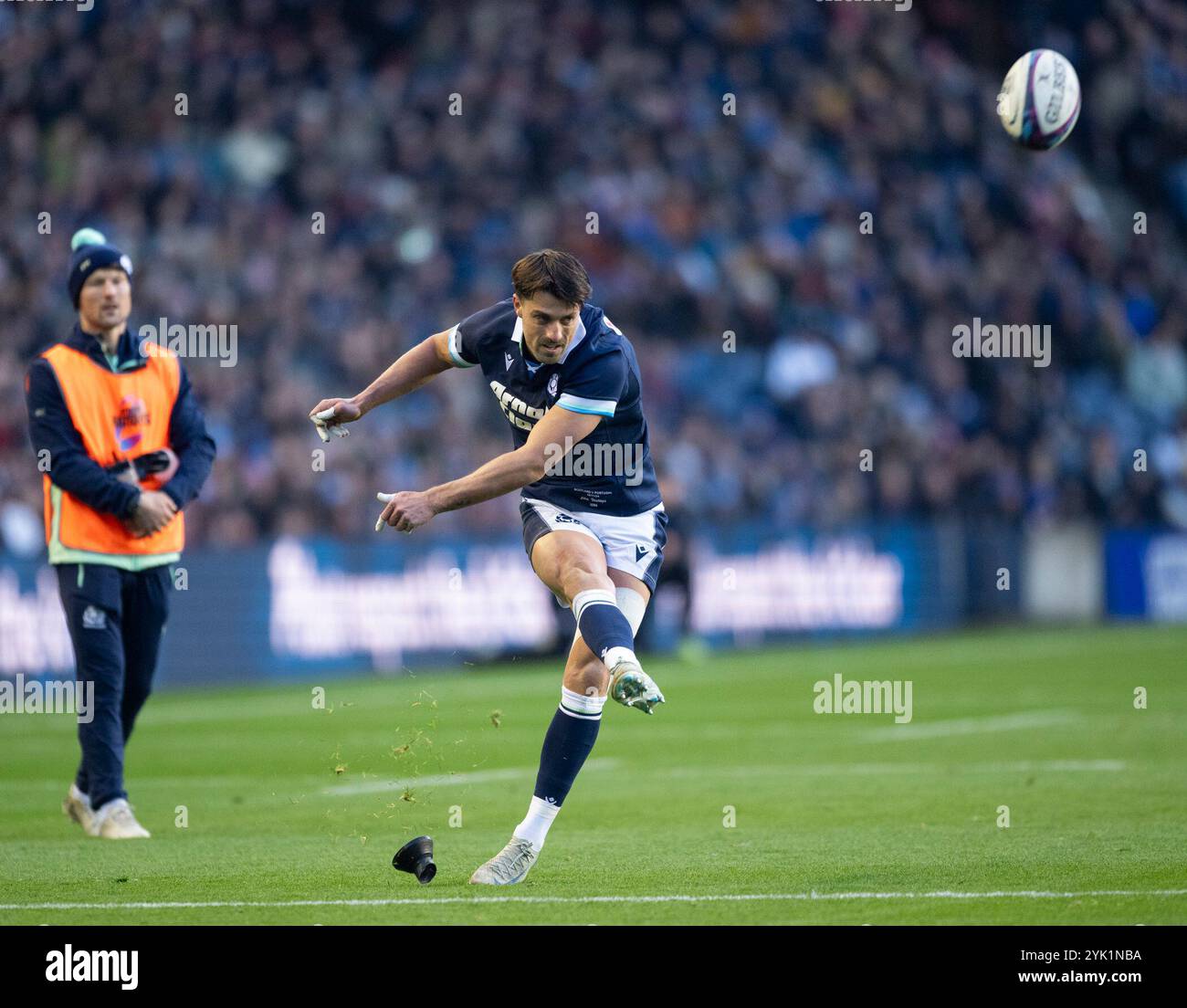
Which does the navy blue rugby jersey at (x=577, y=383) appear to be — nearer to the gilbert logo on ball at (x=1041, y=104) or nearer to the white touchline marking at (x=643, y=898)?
the white touchline marking at (x=643, y=898)

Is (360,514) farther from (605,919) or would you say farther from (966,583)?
(605,919)

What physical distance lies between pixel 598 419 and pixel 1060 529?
2078 cm

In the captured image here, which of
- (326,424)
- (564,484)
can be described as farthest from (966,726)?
(326,424)

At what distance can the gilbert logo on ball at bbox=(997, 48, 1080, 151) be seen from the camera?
11.8 metres

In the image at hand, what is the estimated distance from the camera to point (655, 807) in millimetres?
10172

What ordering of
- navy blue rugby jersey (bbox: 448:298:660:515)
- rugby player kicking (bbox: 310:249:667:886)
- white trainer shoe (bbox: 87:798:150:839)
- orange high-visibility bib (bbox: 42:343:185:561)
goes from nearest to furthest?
rugby player kicking (bbox: 310:249:667:886), navy blue rugby jersey (bbox: 448:298:660:515), white trainer shoe (bbox: 87:798:150:839), orange high-visibility bib (bbox: 42:343:185:561)

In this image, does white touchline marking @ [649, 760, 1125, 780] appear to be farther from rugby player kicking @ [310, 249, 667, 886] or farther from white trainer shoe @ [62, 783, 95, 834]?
rugby player kicking @ [310, 249, 667, 886]

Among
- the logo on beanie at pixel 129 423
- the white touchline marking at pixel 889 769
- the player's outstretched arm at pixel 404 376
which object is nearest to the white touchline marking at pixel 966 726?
the white touchline marking at pixel 889 769

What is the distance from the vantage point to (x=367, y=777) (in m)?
11.8

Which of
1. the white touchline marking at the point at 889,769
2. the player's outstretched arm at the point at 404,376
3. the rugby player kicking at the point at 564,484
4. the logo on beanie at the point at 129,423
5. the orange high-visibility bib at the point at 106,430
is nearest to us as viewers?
the rugby player kicking at the point at 564,484

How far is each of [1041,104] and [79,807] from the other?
7.06m

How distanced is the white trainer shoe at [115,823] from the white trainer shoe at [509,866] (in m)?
2.34

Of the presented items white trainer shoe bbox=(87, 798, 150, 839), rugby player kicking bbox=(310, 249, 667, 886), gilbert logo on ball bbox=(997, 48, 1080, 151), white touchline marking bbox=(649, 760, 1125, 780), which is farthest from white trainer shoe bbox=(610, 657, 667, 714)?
gilbert logo on ball bbox=(997, 48, 1080, 151)

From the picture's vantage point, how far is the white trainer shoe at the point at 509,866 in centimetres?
733
